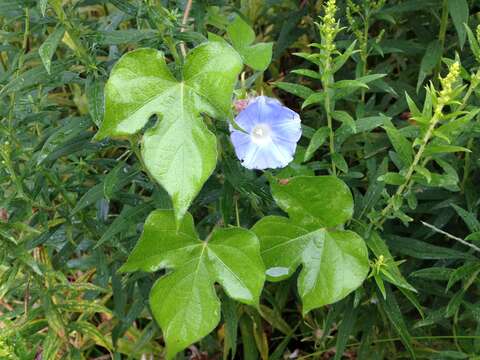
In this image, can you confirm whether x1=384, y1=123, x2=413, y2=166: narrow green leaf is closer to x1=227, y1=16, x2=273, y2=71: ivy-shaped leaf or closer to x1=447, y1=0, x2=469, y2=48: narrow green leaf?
x1=227, y1=16, x2=273, y2=71: ivy-shaped leaf

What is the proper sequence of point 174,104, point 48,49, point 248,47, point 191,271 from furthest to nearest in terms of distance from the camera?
1. point 248,47
2. point 191,271
3. point 48,49
4. point 174,104

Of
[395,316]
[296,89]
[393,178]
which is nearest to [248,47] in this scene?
[296,89]

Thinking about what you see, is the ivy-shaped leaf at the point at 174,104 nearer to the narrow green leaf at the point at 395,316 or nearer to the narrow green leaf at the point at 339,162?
the narrow green leaf at the point at 339,162

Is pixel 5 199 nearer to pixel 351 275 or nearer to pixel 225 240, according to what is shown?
pixel 225 240

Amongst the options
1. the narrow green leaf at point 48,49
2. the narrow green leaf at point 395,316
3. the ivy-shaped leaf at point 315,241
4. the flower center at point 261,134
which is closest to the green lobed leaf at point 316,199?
the ivy-shaped leaf at point 315,241

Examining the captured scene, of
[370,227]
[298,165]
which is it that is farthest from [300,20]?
[370,227]

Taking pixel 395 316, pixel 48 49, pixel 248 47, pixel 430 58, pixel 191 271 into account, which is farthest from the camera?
pixel 430 58

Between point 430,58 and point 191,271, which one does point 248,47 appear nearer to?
point 191,271
